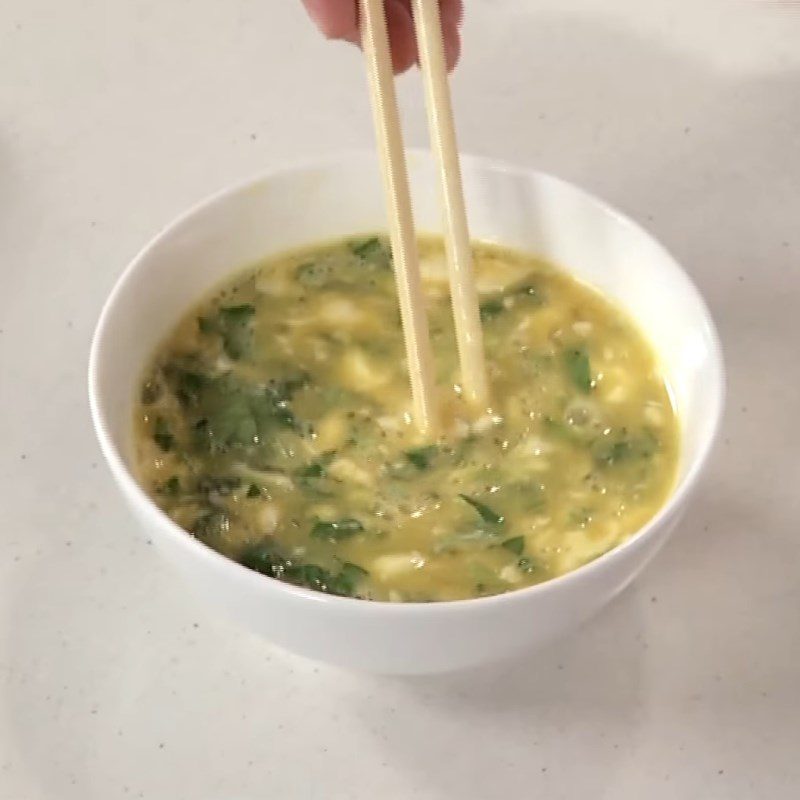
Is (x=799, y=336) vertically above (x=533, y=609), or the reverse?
(x=533, y=609)

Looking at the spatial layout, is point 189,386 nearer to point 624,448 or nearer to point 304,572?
point 304,572

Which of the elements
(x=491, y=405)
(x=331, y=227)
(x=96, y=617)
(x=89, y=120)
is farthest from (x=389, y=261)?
(x=89, y=120)

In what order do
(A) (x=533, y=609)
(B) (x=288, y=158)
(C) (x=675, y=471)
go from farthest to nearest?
(B) (x=288, y=158)
(C) (x=675, y=471)
(A) (x=533, y=609)

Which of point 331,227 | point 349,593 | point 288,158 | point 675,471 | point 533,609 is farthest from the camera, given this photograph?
point 288,158

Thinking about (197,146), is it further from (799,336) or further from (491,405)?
(799,336)

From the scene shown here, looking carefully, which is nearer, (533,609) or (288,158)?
(533,609)

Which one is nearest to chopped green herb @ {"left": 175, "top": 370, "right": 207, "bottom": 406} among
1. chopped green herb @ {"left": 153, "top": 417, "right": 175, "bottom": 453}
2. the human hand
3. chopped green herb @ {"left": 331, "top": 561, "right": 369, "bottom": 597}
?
chopped green herb @ {"left": 153, "top": 417, "right": 175, "bottom": 453}

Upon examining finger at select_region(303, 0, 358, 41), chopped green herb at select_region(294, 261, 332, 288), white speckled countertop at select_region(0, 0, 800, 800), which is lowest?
white speckled countertop at select_region(0, 0, 800, 800)

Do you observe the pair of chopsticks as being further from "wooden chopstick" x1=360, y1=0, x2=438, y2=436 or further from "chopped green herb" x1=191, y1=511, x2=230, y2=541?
"chopped green herb" x1=191, y1=511, x2=230, y2=541
